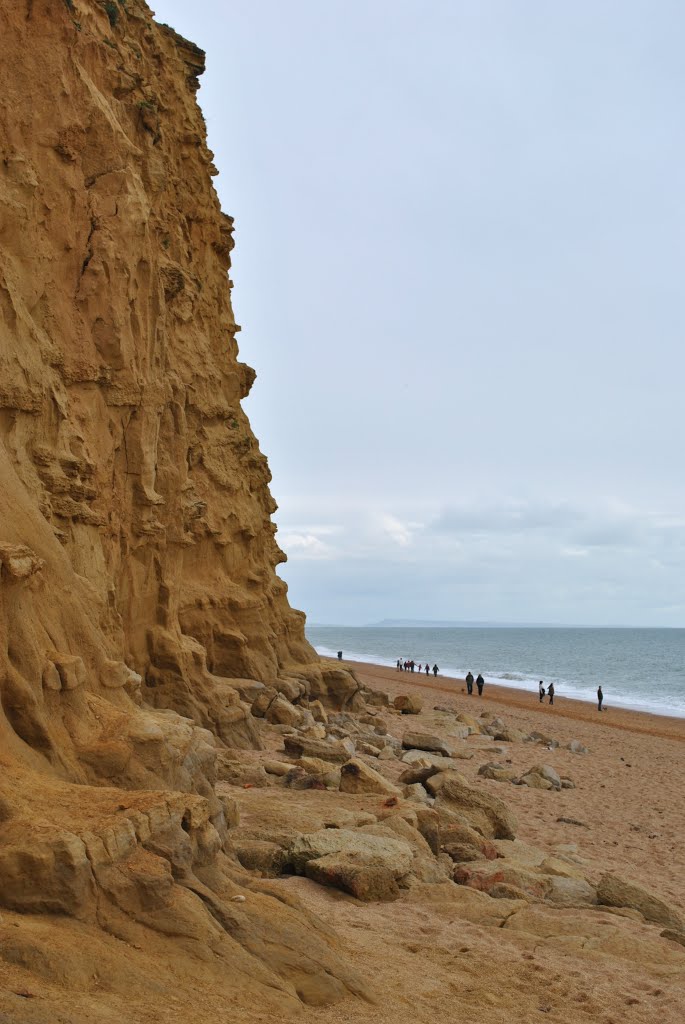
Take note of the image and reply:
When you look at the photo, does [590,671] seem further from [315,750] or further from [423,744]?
[315,750]

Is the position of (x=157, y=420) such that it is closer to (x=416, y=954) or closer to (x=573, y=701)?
(x=416, y=954)

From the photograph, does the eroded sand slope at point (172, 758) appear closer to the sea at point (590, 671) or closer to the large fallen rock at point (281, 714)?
the large fallen rock at point (281, 714)

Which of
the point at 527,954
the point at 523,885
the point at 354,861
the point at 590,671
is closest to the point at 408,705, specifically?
the point at 523,885

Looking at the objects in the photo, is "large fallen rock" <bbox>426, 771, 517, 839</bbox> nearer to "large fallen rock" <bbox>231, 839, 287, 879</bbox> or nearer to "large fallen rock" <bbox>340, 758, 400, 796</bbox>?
"large fallen rock" <bbox>340, 758, 400, 796</bbox>

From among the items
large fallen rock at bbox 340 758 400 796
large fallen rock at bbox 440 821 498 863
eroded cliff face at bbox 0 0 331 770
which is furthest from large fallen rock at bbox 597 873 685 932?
eroded cliff face at bbox 0 0 331 770

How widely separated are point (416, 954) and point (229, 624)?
14686 mm

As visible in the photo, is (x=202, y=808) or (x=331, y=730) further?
(x=331, y=730)

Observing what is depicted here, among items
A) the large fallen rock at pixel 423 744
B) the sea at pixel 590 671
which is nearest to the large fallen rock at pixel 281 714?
the large fallen rock at pixel 423 744

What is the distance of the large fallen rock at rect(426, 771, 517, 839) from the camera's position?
12.8 m

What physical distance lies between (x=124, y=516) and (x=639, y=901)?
966 centimetres

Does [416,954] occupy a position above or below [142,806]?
below

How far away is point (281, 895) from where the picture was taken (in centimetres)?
695

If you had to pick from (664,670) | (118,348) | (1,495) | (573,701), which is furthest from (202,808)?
(664,670)

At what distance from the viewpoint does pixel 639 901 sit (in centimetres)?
982
